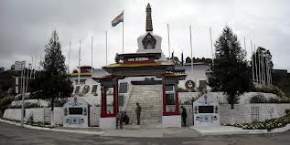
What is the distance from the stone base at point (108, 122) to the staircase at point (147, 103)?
7.29ft

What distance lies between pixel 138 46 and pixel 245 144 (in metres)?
32.5

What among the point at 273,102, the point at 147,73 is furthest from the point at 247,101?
the point at 147,73

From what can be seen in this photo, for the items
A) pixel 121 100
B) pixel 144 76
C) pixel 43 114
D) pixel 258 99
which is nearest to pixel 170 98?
pixel 121 100

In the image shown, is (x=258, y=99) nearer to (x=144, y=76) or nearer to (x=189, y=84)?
(x=144, y=76)

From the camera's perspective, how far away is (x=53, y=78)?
36062mm

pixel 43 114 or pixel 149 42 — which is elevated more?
pixel 149 42

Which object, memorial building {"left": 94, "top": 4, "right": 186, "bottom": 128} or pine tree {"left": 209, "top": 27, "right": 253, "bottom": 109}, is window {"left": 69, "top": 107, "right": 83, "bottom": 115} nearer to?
memorial building {"left": 94, "top": 4, "right": 186, "bottom": 128}

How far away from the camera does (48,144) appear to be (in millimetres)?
20359

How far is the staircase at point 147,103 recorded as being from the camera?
1341 inches

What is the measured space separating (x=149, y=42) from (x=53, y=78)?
704 inches

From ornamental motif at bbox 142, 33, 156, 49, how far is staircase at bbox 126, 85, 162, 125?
306 inches

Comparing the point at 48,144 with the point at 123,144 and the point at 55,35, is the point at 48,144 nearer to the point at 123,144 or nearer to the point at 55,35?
the point at 123,144

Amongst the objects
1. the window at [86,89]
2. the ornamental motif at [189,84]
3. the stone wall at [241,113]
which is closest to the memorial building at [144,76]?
the stone wall at [241,113]

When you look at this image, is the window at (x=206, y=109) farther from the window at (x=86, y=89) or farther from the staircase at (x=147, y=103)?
the window at (x=86, y=89)
